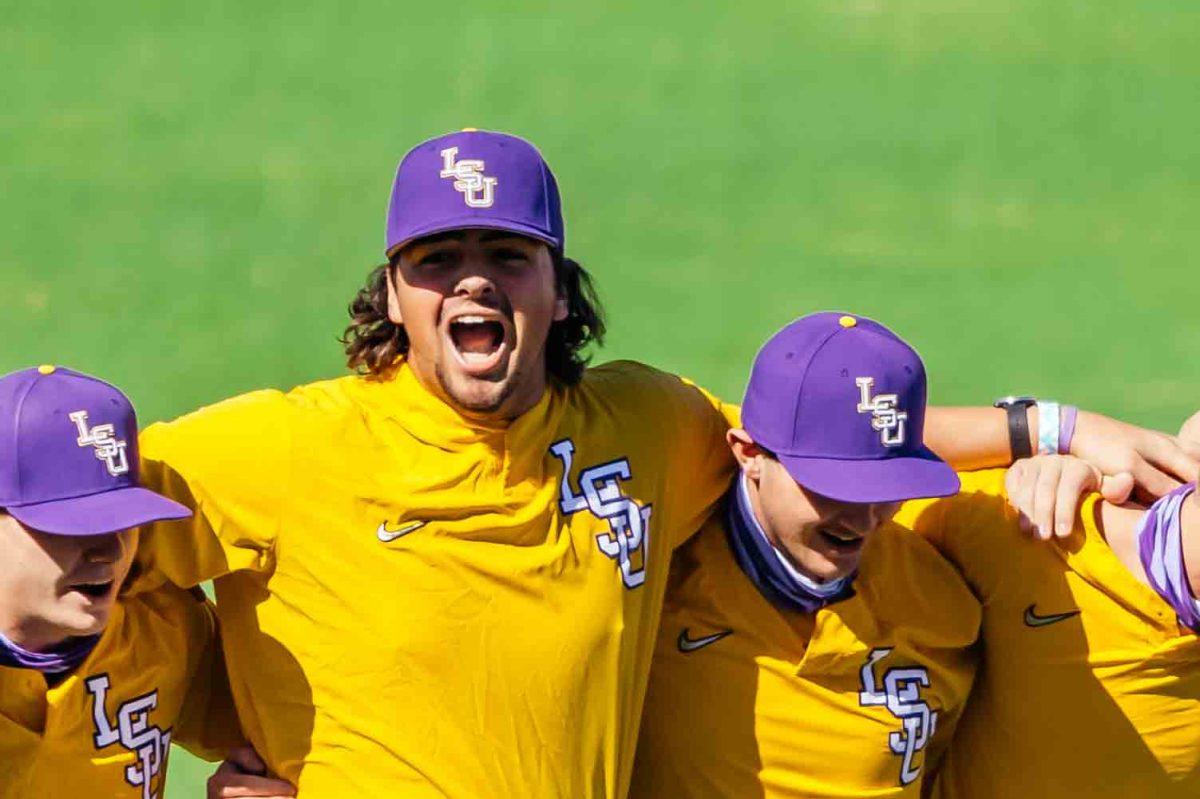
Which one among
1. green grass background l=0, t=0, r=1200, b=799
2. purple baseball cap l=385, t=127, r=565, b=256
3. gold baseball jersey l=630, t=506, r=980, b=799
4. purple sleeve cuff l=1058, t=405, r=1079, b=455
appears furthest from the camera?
green grass background l=0, t=0, r=1200, b=799

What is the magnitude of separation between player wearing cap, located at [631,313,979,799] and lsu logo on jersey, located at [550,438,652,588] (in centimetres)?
23

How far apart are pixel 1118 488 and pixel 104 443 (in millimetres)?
2235

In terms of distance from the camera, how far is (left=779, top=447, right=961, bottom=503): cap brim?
4.21m

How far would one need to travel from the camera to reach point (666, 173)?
9.93 m

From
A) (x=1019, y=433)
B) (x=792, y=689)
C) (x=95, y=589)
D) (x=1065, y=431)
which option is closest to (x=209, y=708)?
(x=95, y=589)

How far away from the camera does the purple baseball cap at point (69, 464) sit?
3.87 meters

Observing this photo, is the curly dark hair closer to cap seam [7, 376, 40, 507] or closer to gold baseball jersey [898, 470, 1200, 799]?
cap seam [7, 376, 40, 507]

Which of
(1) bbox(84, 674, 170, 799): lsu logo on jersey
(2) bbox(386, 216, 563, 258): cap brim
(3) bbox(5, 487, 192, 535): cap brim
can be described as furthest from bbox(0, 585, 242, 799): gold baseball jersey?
(2) bbox(386, 216, 563, 258): cap brim

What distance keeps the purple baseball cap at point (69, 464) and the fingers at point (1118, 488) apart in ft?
6.76

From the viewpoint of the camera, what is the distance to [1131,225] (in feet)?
32.0

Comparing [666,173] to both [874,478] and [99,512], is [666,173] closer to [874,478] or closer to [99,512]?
[874,478]

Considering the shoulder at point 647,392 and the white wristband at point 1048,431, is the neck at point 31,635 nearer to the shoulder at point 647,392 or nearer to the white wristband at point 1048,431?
the shoulder at point 647,392

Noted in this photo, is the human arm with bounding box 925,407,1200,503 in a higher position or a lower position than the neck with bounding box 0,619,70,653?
higher

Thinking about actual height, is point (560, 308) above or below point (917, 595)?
above
